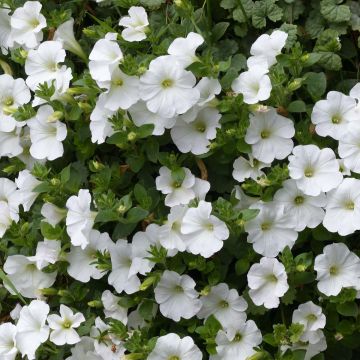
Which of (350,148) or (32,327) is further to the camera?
(32,327)

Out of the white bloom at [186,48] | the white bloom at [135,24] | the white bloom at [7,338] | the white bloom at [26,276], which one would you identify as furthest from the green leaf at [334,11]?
the white bloom at [7,338]

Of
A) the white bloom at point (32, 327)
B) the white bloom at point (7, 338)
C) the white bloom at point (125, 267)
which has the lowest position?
the white bloom at point (7, 338)

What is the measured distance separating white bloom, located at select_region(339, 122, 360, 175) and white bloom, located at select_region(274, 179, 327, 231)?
0.11 m

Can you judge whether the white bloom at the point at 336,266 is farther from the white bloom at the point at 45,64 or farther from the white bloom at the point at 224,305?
the white bloom at the point at 45,64

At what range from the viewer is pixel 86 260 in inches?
84.9

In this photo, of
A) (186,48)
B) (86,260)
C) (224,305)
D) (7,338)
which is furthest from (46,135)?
(224,305)

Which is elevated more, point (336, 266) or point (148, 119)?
point (148, 119)

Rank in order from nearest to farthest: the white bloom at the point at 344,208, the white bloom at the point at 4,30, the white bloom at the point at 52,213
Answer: the white bloom at the point at 344,208, the white bloom at the point at 52,213, the white bloom at the point at 4,30

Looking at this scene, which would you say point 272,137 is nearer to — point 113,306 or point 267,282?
point 267,282

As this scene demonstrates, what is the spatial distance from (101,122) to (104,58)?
0.18 m

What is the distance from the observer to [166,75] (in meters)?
2.02

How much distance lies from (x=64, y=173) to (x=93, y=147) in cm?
13

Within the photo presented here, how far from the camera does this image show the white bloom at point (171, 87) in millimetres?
2012

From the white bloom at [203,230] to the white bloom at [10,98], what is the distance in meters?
0.65
